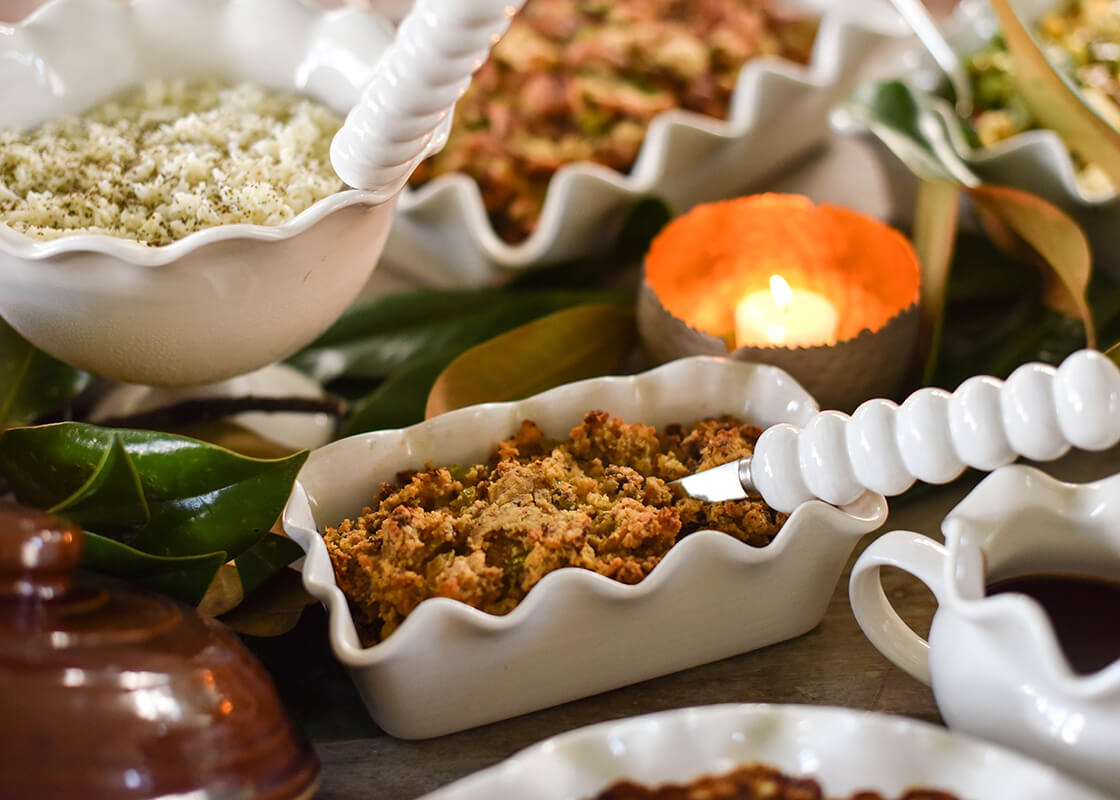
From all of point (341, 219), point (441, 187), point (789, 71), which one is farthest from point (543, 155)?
point (341, 219)

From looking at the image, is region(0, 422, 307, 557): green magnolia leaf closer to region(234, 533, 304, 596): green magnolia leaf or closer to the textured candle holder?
region(234, 533, 304, 596): green magnolia leaf

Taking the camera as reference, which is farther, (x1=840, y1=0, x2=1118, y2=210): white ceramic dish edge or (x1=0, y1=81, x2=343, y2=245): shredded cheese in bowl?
(x1=840, y1=0, x2=1118, y2=210): white ceramic dish edge

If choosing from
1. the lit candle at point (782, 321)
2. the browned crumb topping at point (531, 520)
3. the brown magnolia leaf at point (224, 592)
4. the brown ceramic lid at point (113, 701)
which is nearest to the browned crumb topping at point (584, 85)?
the lit candle at point (782, 321)

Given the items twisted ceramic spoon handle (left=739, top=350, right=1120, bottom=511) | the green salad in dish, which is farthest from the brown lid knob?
the green salad in dish

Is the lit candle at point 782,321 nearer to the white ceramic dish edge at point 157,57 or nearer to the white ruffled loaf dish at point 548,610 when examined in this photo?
the white ruffled loaf dish at point 548,610

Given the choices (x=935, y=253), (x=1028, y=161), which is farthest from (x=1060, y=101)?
(x=935, y=253)
